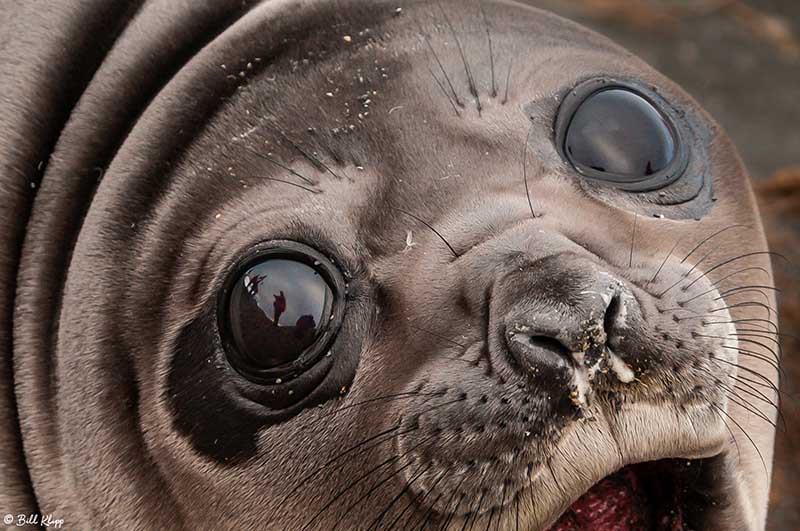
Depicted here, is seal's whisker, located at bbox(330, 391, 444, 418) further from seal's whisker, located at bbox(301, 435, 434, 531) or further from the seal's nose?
the seal's nose

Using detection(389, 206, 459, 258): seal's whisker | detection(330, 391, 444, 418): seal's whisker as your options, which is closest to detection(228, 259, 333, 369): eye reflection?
detection(330, 391, 444, 418): seal's whisker

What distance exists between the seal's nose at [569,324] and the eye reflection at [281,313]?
1.82 ft

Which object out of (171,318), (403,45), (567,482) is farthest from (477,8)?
(567,482)

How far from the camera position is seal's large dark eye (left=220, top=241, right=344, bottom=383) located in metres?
2.98

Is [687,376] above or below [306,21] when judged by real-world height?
below

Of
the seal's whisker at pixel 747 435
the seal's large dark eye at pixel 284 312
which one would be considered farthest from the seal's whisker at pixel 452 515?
the seal's whisker at pixel 747 435

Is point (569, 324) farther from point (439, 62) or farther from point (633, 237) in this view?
point (439, 62)

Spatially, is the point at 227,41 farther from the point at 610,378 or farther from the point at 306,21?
the point at 610,378

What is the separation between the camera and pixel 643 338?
2.71m

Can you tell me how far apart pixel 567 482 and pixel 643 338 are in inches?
15.7

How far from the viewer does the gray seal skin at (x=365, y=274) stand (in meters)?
2.76

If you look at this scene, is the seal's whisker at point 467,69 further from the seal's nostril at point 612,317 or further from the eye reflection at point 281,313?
the seal's nostril at point 612,317

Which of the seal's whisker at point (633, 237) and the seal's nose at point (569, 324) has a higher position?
the seal's whisker at point (633, 237)

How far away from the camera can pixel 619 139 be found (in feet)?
11.0
